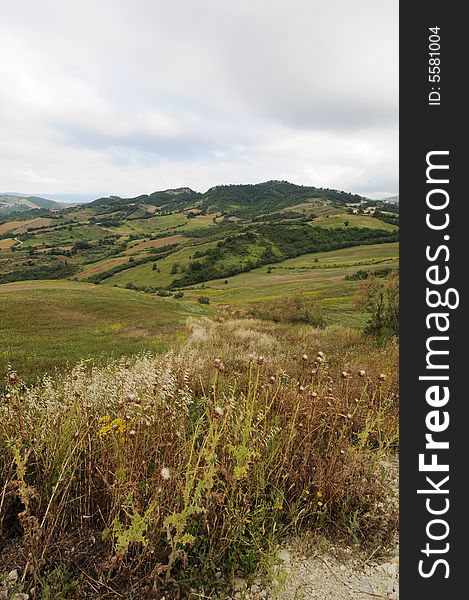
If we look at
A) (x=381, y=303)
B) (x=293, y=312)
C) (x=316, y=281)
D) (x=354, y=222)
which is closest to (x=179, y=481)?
(x=381, y=303)

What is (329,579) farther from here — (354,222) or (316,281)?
(354,222)

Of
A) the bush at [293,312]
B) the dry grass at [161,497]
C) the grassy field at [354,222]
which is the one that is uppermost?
the grassy field at [354,222]

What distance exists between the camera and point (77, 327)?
75.3ft

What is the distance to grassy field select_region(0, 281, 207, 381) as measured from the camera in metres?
14.3

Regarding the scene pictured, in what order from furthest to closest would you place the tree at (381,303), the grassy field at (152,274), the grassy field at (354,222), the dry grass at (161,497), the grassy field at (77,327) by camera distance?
the grassy field at (354,222) → the grassy field at (152,274) → the tree at (381,303) → the grassy field at (77,327) → the dry grass at (161,497)

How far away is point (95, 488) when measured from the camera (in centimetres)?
314

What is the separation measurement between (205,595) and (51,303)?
3235cm

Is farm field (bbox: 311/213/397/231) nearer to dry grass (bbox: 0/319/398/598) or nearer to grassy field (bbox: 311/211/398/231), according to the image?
grassy field (bbox: 311/211/398/231)

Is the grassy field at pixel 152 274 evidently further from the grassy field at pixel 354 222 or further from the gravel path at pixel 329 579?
the gravel path at pixel 329 579

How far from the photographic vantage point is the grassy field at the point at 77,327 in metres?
14.3

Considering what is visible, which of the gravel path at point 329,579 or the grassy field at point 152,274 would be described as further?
the grassy field at point 152,274

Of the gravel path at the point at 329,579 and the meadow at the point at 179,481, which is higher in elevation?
the meadow at the point at 179,481

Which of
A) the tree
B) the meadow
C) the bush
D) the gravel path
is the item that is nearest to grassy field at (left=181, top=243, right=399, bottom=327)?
the bush

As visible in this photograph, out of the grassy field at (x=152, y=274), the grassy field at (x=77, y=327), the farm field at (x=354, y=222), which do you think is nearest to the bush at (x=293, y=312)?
the grassy field at (x=77, y=327)
